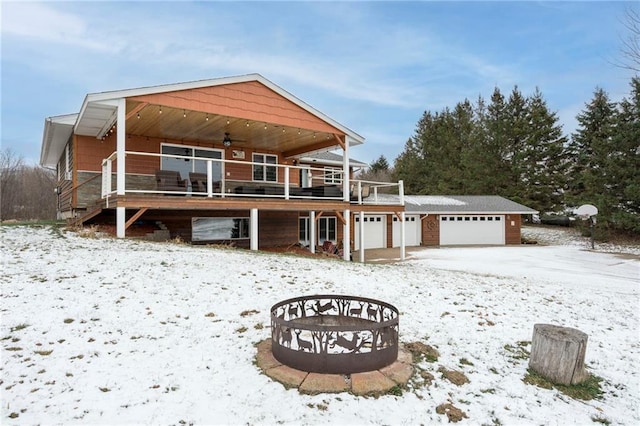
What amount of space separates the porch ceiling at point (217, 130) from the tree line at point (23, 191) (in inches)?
904

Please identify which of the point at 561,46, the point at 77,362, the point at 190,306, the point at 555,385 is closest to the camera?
the point at 77,362

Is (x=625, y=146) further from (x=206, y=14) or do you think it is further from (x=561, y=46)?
(x=206, y=14)

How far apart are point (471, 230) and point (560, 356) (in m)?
21.0

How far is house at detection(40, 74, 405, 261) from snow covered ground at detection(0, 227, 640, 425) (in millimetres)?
2484

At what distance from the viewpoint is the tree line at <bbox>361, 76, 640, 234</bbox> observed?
22.6m

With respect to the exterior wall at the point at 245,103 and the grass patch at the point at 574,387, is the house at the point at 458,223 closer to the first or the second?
the exterior wall at the point at 245,103

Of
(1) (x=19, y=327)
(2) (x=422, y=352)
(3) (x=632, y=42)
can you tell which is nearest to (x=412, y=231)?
(3) (x=632, y=42)

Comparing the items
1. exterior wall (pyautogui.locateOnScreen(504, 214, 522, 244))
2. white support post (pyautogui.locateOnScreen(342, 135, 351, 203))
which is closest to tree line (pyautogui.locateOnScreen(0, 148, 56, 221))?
white support post (pyautogui.locateOnScreen(342, 135, 351, 203))

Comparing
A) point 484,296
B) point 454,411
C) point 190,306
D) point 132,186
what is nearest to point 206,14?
point 132,186

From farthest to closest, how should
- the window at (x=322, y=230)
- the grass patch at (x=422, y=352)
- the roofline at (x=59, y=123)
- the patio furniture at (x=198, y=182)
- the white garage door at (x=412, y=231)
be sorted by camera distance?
the white garage door at (x=412, y=231) < the window at (x=322, y=230) < the roofline at (x=59, y=123) < the patio furniture at (x=198, y=182) < the grass patch at (x=422, y=352)

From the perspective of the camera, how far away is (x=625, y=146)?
22.4m

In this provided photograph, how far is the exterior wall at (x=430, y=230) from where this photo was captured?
22.8 meters

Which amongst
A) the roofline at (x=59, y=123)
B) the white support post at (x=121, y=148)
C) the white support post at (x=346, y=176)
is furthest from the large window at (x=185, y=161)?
the white support post at (x=346, y=176)

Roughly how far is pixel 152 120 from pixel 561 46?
14.9 meters
